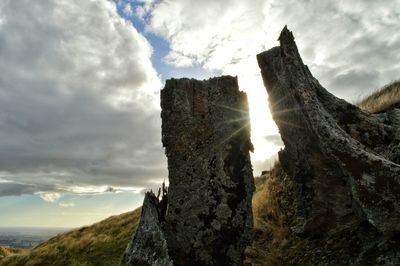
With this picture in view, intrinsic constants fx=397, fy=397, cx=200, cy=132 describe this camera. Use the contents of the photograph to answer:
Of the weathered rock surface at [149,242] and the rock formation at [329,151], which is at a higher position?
the rock formation at [329,151]

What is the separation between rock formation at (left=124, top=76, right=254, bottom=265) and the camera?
8.84 m

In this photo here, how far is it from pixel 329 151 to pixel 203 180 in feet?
9.54

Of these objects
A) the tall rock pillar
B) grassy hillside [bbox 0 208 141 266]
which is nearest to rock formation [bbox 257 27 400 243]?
the tall rock pillar

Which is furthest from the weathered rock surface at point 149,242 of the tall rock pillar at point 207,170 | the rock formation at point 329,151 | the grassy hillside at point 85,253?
the grassy hillside at point 85,253

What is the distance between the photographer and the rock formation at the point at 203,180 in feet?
29.0

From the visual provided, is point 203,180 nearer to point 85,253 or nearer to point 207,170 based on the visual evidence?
point 207,170

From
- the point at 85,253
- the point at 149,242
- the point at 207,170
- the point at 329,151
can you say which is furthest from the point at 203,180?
the point at 85,253

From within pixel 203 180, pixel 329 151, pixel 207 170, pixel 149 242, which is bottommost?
pixel 149 242

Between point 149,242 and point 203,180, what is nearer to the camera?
point 149,242

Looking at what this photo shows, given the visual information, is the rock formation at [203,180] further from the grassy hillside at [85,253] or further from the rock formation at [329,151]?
the grassy hillside at [85,253]

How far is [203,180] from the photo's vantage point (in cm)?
912

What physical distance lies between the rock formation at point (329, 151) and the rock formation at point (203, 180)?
1.13 metres

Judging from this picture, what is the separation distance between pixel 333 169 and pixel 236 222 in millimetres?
2437

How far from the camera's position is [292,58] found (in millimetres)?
9000
